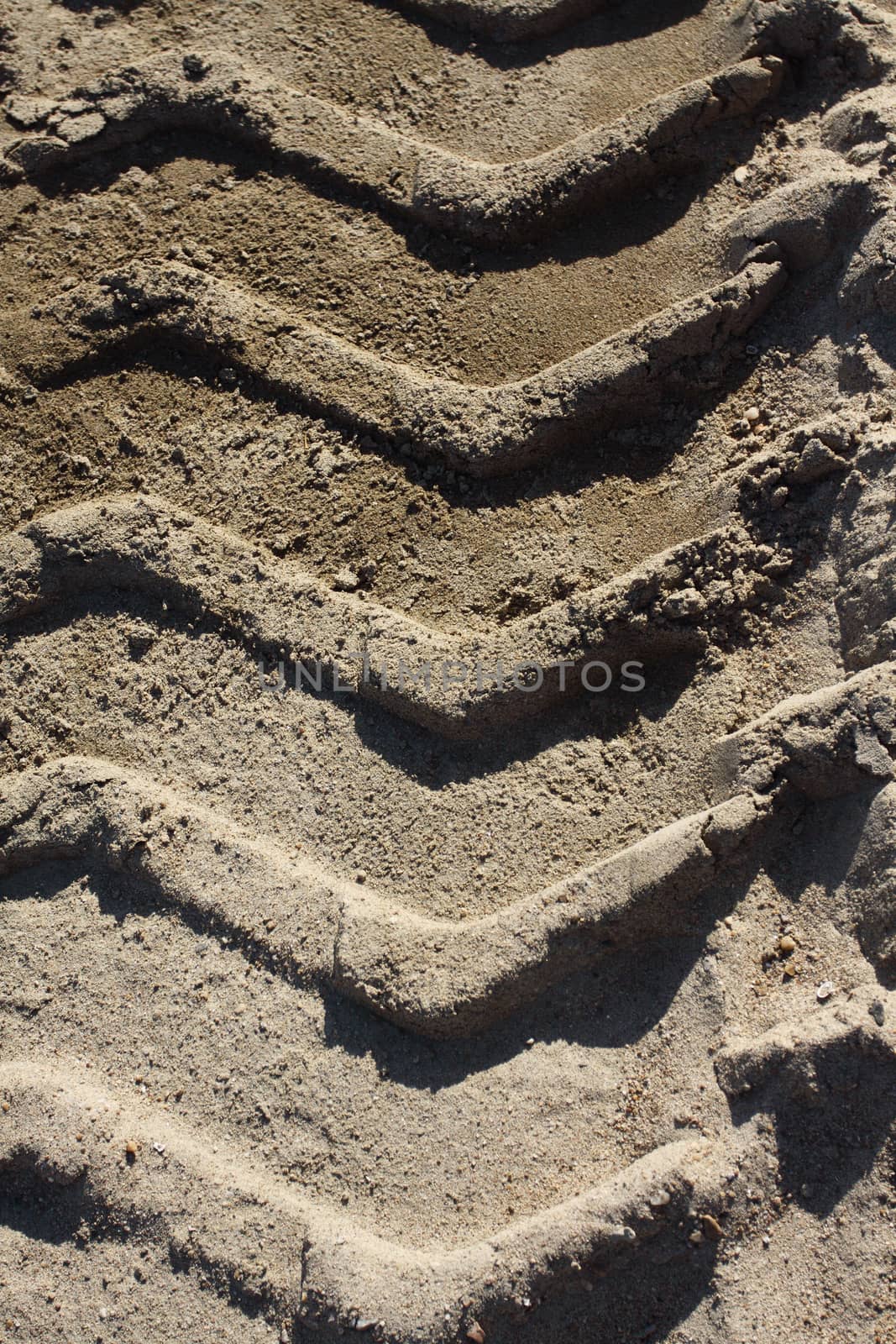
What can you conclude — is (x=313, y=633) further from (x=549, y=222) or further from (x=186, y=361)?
(x=549, y=222)

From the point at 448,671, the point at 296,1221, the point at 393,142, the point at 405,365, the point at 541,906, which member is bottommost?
the point at 296,1221

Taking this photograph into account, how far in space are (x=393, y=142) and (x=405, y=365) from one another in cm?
58

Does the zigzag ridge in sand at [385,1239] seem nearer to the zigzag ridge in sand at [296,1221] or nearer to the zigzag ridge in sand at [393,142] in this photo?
the zigzag ridge in sand at [296,1221]

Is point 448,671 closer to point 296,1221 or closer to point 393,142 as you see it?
point 296,1221

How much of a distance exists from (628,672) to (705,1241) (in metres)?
1.06

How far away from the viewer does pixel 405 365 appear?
2334mm

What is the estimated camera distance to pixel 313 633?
220cm

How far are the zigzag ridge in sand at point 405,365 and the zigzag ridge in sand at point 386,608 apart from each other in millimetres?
367

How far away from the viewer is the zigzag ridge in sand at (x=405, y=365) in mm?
2217

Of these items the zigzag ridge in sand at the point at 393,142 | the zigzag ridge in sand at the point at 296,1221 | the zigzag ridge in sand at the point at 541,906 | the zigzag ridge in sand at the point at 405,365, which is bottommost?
the zigzag ridge in sand at the point at 296,1221

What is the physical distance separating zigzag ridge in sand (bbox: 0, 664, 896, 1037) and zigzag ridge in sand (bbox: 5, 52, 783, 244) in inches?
50.6

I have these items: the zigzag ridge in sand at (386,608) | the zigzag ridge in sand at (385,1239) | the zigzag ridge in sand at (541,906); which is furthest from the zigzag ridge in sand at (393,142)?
the zigzag ridge in sand at (385,1239)

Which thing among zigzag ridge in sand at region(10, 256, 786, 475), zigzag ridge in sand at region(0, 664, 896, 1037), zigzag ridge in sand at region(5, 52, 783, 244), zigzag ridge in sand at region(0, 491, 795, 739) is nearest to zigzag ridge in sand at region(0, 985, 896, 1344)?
zigzag ridge in sand at region(0, 664, 896, 1037)

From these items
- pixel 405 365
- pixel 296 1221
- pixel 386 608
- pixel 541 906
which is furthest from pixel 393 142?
pixel 296 1221
